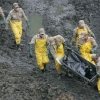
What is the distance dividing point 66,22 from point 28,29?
167 centimetres

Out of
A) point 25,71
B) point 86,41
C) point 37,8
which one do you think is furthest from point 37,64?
point 37,8

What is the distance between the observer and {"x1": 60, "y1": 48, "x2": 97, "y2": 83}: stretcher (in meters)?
10.7

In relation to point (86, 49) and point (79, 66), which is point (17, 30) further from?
point (79, 66)

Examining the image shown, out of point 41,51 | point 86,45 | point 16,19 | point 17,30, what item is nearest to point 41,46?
point 41,51

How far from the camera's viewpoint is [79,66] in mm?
11008

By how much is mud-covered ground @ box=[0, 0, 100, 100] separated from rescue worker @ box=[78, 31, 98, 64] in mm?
881

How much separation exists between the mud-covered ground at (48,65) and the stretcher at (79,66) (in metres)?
0.62

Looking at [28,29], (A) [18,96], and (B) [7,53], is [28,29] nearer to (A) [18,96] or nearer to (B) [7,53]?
(B) [7,53]

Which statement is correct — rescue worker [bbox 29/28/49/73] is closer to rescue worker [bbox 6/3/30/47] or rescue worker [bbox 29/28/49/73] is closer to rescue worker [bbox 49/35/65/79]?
rescue worker [bbox 49/35/65/79]

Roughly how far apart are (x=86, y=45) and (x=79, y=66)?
90 cm

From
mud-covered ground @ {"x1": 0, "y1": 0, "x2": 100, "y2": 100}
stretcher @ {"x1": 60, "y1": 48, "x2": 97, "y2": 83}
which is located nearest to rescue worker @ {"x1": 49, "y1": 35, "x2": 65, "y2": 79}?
stretcher @ {"x1": 60, "y1": 48, "x2": 97, "y2": 83}

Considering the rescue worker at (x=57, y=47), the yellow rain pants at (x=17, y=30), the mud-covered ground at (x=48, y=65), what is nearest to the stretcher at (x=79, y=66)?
the rescue worker at (x=57, y=47)

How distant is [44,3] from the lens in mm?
17219

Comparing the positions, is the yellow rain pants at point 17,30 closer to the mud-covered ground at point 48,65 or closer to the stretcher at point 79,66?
the mud-covered ground at point 48,65
